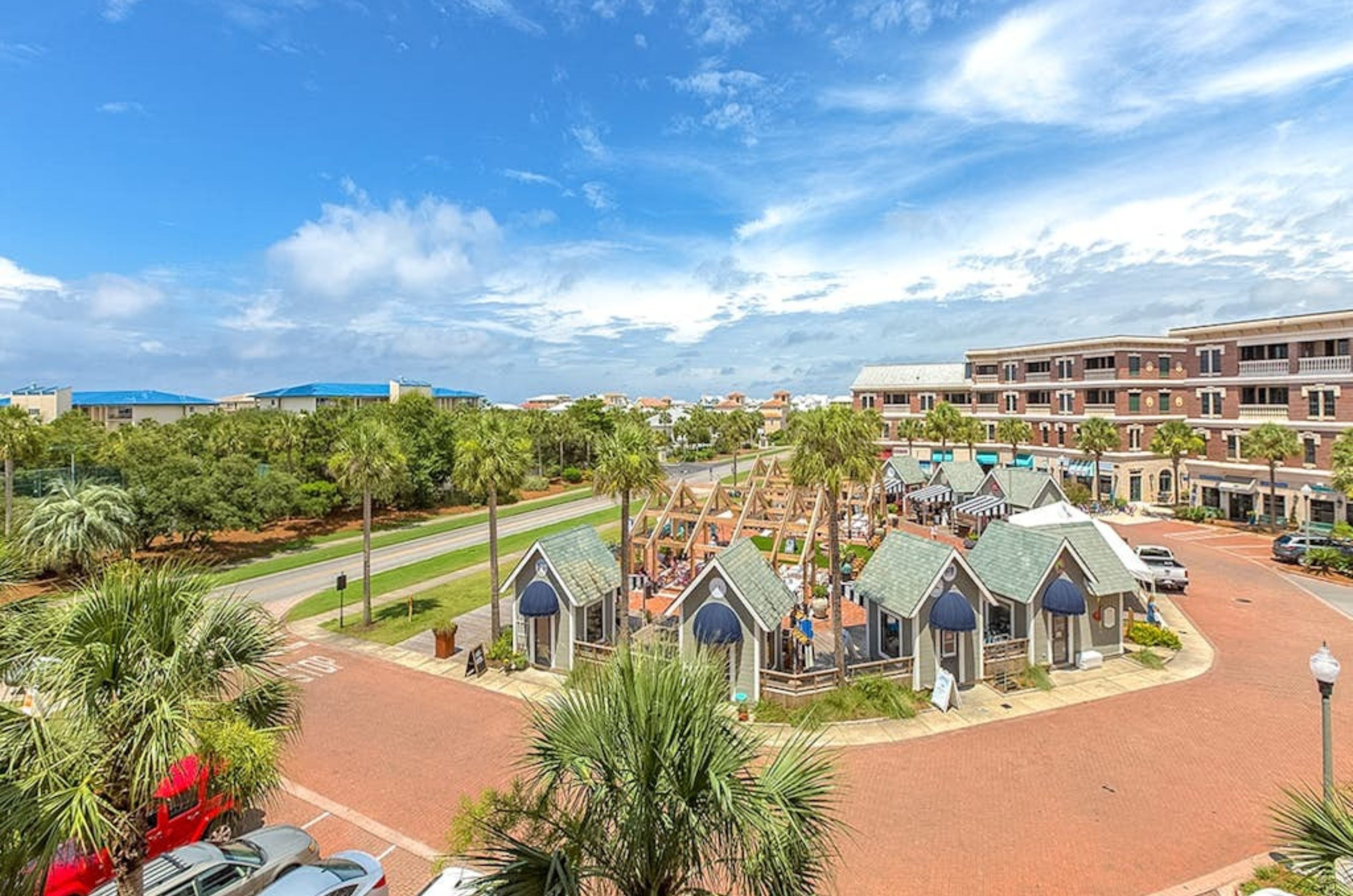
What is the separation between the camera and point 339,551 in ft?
157

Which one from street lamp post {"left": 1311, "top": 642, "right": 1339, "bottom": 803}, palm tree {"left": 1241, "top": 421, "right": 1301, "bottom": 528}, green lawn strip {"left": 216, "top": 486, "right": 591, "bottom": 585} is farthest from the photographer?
palm tree {"left": 1241, "top": 421, "right": 1301, "bottom": 528}

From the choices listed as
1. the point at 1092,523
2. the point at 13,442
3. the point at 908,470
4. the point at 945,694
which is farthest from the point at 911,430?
the point at 13,442

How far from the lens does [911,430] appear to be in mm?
77062

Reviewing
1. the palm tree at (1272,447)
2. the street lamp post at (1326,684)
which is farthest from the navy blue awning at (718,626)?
the palm tree at (1272,447)

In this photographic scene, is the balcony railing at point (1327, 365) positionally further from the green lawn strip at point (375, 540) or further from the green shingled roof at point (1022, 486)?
the green lawn strip at point (375, 540)

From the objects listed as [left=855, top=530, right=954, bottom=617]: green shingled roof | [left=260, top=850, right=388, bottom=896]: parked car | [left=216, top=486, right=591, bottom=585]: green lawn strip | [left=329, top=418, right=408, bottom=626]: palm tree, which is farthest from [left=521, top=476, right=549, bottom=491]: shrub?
[left=260, top=850, right=388, bottom=896]: parked car

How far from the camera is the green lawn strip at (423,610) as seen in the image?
28969mm

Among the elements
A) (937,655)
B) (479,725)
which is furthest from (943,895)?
(479,725)

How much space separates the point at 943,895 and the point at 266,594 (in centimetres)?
3627

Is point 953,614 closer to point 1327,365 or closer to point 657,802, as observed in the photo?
point 657,802

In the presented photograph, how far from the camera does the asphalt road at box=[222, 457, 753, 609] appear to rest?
36438mm

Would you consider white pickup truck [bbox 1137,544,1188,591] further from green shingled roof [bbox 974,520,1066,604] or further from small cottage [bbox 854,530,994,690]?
small cottage [bbox 854,530,994,690]

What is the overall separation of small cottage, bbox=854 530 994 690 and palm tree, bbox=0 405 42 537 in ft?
160

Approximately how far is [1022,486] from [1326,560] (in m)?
15.4
